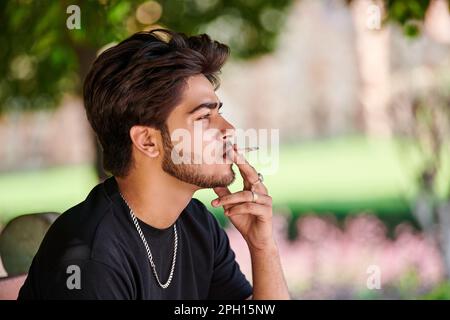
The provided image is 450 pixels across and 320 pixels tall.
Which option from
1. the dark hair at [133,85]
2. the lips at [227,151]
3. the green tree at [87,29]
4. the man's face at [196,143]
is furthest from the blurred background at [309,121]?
the lips at [227,151]

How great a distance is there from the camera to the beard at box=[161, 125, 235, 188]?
2135 millimetres

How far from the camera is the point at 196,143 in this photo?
211cm

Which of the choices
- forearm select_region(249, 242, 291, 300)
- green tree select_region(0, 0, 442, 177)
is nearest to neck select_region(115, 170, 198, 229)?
forearm select_region(249, 242, 291, 300)

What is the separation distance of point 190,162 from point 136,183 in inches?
6.2

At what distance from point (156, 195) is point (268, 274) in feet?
1.23

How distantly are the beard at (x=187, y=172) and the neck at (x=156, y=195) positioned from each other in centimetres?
2

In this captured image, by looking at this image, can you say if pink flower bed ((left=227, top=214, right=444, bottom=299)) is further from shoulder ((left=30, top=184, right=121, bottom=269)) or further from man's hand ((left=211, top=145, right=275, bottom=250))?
shoulder ((left=30, top=184, right=121, bottom=269))

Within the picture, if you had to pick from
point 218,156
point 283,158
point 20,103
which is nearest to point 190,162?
point 218,156

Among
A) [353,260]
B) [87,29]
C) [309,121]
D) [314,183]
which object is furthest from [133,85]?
[309,121]

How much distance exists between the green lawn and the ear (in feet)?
15.6

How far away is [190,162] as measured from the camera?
213cm
